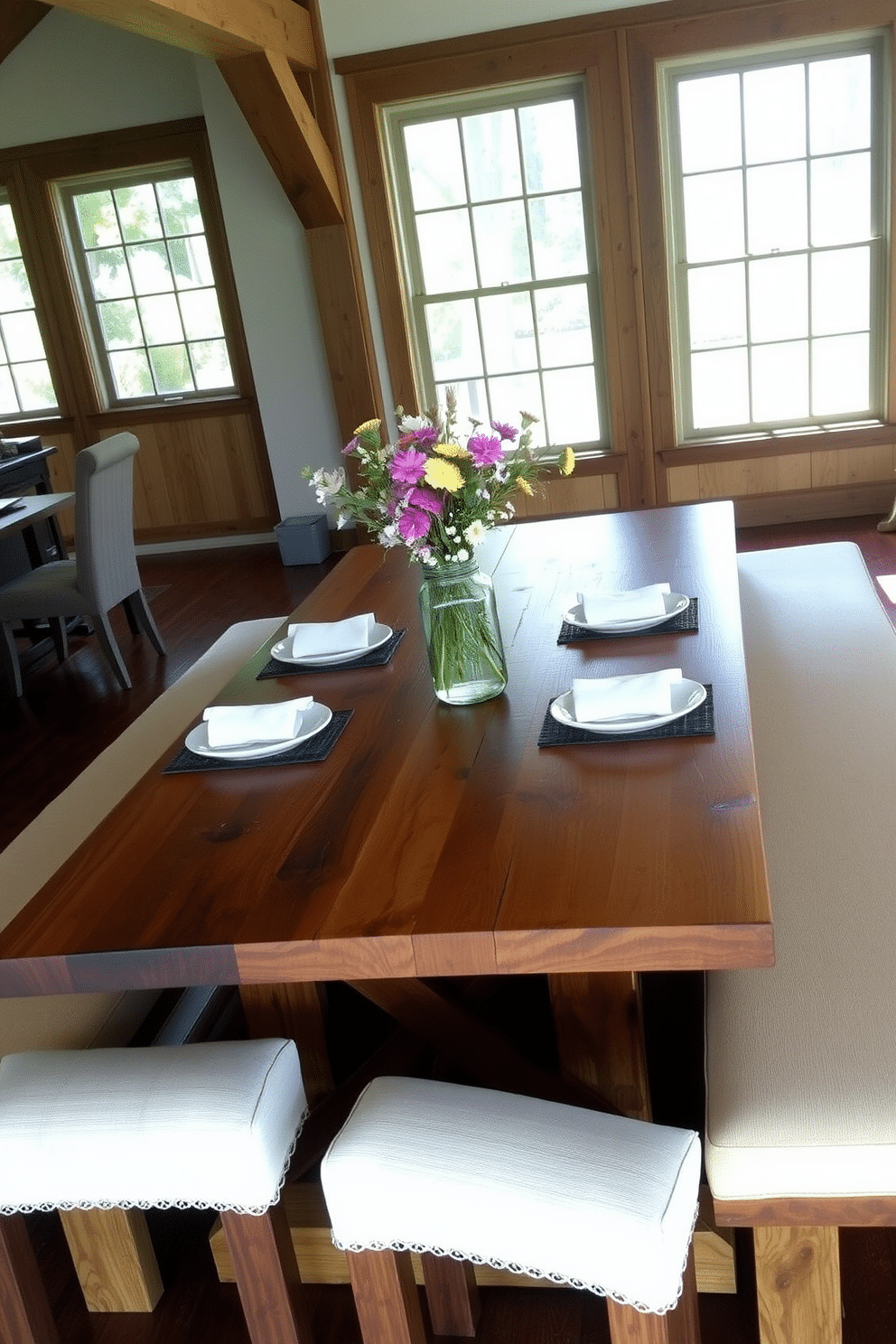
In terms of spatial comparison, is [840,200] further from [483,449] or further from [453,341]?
[483,449]

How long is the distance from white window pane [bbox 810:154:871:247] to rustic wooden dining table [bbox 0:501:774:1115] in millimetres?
3806

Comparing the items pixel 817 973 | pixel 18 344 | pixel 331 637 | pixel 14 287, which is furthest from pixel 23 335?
pixel 817 973

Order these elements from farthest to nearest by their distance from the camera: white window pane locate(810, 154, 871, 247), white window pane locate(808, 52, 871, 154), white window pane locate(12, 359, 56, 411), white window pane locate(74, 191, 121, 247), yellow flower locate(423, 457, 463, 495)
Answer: white window pane locate(12, 359, 56, 411) → white window pane locate(74, 191, 121, 247) → white window pane locate(810, 154, 871, 247) → white window pane locate(808, 52, 871, 154) → yellow flower locate(423, 457, 463, 495)

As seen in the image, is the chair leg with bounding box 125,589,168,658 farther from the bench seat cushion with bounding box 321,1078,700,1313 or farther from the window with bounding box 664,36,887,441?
the bench seat cushion with bounding box 321,1078,700,1313

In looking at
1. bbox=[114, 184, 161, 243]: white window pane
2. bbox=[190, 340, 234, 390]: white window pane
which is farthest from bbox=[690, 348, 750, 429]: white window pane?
bbox=[114, 184, 161, 243]: white window pane

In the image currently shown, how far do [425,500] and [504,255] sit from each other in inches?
165

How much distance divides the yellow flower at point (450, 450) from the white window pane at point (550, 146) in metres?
4.09

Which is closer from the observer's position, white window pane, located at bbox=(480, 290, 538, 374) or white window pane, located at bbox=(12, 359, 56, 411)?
white window pane, located at bbox=(480, 290, 538, 374)

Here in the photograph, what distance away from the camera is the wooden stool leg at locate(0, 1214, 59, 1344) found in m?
1.54

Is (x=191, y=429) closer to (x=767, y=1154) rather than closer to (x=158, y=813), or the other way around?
(x=158, y=813)

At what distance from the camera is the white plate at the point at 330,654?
2.25 meters

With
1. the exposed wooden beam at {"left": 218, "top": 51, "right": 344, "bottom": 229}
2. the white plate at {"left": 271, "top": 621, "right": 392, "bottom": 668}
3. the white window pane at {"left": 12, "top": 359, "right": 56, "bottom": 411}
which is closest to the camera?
the white plate at {"left": 271, "top": 621, "right": 392, "bottom": 668}

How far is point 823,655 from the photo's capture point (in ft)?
8.52

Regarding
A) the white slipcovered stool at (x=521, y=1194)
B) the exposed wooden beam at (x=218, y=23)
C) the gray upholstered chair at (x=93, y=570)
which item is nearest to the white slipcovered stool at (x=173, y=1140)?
the white slipcovered stool at (x=521, y=1194)
